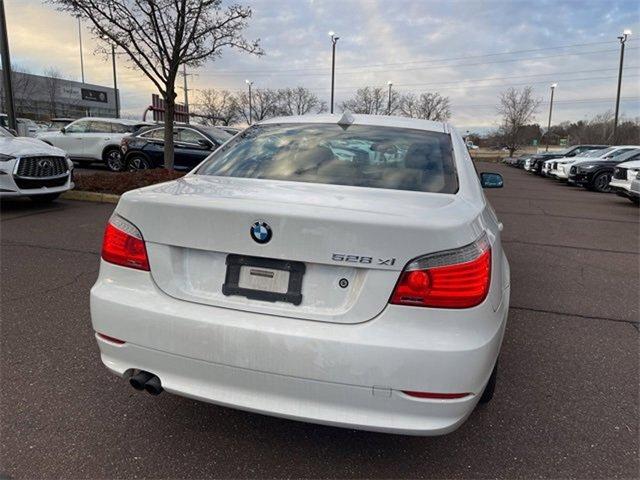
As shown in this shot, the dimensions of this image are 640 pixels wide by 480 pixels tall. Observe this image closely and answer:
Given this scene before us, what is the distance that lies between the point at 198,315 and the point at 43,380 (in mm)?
1560

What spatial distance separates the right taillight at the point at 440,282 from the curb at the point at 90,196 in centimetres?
857

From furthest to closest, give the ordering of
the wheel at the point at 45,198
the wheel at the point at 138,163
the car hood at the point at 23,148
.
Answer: the wheel at the point at 138,163, the wheel at the point at 45,198, the car hood at the point at 23,148

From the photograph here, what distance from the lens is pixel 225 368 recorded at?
2.05 metres

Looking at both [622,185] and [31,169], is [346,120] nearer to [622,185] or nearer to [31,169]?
[31,169]

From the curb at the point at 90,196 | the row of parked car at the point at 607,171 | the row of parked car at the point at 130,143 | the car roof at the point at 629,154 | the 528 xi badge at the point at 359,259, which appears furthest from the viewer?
the car roof at the point at 629,154

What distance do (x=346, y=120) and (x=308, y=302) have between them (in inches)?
68.6

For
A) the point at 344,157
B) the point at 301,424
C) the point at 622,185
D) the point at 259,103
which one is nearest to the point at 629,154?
the point at 622,185

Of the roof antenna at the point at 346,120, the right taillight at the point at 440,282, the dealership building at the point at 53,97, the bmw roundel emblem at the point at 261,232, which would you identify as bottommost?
the right taillight at the point at 440,282

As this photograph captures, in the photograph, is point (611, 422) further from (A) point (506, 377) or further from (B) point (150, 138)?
(B) point (150, 138)

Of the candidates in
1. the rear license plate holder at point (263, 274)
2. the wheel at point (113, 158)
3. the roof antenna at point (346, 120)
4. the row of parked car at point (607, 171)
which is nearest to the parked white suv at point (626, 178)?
the row of parked car at point (607, 171)

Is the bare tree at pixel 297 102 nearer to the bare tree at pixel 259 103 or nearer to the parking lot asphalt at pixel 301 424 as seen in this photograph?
the bare tree at pixel 259 103

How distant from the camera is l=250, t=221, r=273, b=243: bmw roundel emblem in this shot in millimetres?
1964

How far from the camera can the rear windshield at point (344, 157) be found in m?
2.66

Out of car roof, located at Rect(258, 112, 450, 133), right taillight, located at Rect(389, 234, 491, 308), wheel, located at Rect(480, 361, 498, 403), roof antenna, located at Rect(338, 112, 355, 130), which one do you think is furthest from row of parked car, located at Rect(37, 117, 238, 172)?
right taillight, located at Rect(389, 234, 491, 308)
